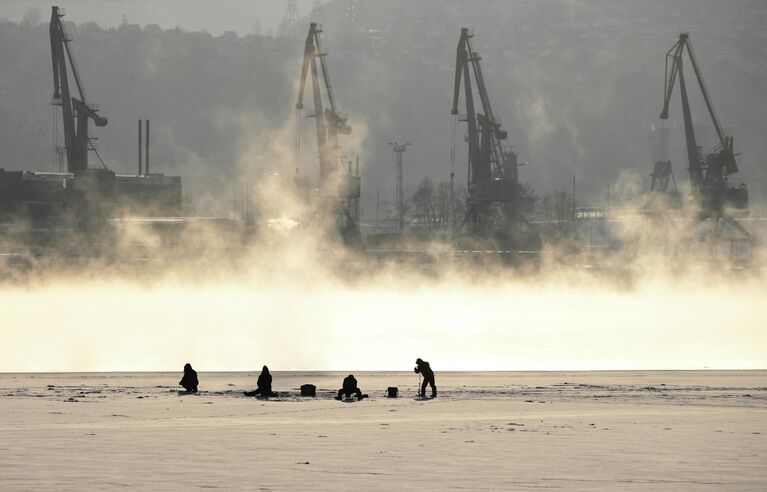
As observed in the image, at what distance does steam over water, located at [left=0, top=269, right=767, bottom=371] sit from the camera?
5375cm

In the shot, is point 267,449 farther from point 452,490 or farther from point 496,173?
point 496,173

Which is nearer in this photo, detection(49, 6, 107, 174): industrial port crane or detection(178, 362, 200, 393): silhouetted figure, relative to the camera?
detection(178, 362, 200, 393): silhouetted figure

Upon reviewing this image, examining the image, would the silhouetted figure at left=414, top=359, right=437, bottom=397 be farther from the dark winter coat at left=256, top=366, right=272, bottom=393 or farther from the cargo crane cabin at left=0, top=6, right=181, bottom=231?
the cargo crane cabin at left=0, top=6, right=181, bottom=231

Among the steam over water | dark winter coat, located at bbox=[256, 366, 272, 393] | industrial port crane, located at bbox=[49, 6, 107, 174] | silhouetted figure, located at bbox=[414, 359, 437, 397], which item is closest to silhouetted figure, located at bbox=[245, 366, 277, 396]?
dark winter coat, located at bbox=[256, 366, 272, 393]

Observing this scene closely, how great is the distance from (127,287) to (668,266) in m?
61.0

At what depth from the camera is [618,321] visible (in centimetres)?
8444

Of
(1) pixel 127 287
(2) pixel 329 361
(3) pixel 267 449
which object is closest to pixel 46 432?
(3) pixel 267 449

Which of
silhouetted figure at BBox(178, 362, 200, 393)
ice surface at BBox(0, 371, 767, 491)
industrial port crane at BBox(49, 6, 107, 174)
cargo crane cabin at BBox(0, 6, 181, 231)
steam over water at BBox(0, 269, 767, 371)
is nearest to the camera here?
ice surface at BBox(0, 371, 767, 491)

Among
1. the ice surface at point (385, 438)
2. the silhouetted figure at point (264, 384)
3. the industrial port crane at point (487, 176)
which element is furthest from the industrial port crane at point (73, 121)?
the silhouetted figure at point (264, 384)

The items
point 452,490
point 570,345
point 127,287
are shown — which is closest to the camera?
point 452,490

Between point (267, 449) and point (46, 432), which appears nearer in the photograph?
point (267, 449)

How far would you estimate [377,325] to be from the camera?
A: 7962 centimetres

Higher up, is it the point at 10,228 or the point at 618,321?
the point at 10,228

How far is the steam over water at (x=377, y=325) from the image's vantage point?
176 feet
